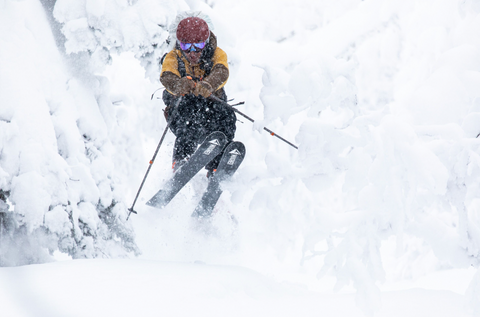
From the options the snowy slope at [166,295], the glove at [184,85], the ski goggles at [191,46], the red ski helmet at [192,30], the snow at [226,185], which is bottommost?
the snowy slope at [166,295]

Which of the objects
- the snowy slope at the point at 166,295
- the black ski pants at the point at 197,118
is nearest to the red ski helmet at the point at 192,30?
the black ski pants at the point at 197,118

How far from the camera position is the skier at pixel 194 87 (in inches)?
181

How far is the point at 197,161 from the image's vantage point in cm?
503

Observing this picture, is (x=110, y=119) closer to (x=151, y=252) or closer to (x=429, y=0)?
(x=151, y=252)

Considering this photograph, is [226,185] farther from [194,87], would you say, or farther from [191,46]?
[191,46]

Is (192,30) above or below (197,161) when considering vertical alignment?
above

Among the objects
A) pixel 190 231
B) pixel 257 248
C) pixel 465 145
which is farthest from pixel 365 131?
pixel 257 248

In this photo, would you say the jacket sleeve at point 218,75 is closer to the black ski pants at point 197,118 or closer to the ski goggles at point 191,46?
the ski goggles at point 191,46

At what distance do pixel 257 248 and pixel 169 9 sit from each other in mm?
5030

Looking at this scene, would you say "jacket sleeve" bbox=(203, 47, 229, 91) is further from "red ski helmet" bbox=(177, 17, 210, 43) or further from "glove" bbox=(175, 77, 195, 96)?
"red ski helmet" bbox=(177, 17, 210, 43)

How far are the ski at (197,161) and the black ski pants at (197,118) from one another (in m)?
0.26

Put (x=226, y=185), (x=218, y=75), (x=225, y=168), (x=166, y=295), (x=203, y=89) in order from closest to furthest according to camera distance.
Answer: (x=166, y=295)
(x=226, y=185)
(x=203, y=89)
(x=218, y=75)
(x=225, y=168)

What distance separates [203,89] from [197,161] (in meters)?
0.91

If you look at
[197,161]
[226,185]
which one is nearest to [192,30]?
[197,161]
